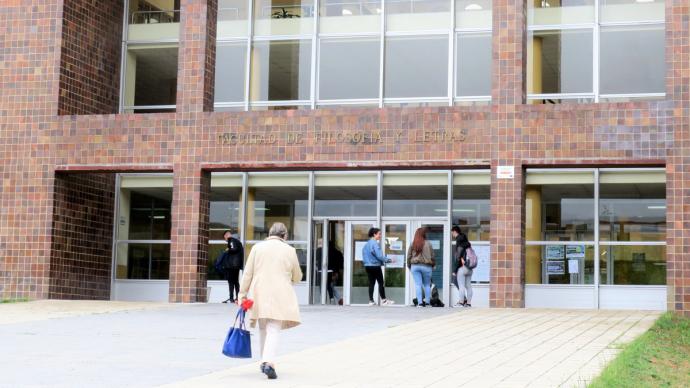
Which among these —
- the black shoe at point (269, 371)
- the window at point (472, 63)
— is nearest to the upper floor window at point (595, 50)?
the window at point (472, 63)

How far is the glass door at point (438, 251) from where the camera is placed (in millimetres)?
23141

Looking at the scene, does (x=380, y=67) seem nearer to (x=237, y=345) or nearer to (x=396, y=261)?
(x=396, y=261)

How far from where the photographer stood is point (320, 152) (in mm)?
21625

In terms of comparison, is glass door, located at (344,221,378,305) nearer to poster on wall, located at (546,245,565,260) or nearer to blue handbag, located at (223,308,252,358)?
poster on wall, located at (546,245,565,260)

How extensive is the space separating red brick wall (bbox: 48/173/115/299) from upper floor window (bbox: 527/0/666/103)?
10123 millimetres

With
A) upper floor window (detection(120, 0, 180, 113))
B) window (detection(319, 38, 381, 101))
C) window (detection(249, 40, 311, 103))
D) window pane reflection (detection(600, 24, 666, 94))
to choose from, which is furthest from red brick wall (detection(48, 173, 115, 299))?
window pane reflection (detection(600, 24, 666, 94))

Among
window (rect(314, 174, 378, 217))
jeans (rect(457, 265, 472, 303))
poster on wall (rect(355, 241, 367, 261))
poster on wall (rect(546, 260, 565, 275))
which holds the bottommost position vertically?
jeans (rect(457, 265, 472, 303))

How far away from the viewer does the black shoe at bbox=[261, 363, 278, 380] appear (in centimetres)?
944

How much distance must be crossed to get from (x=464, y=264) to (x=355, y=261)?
369 centimetres

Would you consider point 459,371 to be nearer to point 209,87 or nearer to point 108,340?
point 108,340

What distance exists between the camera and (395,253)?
23.7m

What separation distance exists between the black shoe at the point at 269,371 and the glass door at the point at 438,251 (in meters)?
13.8

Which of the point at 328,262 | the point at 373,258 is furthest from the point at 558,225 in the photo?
the point at 328,262

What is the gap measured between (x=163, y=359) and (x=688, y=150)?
12271 mm
